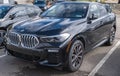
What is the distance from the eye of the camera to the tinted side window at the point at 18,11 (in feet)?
27.1

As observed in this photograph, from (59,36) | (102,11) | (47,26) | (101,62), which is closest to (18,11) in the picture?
(102,11)

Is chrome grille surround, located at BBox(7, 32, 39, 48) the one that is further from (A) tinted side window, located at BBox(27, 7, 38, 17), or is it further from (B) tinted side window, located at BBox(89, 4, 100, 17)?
(A) tinted side window, located at BBox(27, 7, 38, 17)

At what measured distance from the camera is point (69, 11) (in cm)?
621

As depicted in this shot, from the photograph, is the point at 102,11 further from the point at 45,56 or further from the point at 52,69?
the point at 45,56

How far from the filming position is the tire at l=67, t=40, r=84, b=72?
5.04 meters

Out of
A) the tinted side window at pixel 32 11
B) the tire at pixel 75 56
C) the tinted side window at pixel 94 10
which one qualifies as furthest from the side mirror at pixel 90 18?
the tinted side window at pixel 32 11

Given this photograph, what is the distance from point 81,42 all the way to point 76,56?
0.37m

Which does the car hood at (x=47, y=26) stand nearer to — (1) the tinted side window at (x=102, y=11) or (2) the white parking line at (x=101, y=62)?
(2) the white parking line at (x=101, y=62)

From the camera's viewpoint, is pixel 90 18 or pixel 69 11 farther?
pixel 69 11

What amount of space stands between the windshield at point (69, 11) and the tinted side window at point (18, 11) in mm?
2030

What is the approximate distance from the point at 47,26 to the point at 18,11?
3.71 metres

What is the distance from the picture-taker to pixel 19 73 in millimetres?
5188

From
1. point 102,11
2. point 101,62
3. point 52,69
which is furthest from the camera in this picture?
point 102,11

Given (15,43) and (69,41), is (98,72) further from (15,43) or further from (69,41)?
(15,43)
